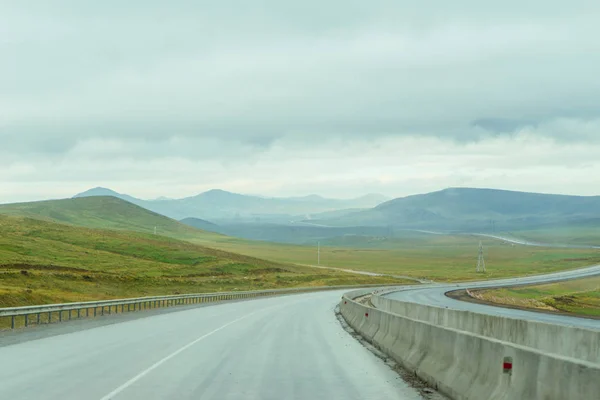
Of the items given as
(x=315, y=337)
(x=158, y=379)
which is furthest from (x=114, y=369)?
(x=315, y=337)

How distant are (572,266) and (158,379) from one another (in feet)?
559

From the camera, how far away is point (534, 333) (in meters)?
19.4

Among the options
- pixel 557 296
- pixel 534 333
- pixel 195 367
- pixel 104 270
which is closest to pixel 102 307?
pixel 195 367

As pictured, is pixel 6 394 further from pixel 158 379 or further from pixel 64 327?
pixel 64 327

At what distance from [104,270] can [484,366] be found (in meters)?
94.1

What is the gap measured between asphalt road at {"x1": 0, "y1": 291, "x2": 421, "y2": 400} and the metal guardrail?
474cm

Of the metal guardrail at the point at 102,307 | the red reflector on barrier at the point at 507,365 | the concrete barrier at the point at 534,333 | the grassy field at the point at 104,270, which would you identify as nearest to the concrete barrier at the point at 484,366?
the red reflector on barrier at the point at 507,365

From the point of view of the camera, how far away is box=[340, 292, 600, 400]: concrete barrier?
25.5 feet

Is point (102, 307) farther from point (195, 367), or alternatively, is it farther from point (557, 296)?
point (557, 296)

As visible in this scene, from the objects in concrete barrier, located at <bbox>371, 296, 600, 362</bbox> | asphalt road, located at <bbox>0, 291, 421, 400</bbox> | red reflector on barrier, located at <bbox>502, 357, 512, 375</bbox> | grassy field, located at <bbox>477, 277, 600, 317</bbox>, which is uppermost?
red reflector on barrier, located at <bbox>502, 357, 512, 375</bbox>

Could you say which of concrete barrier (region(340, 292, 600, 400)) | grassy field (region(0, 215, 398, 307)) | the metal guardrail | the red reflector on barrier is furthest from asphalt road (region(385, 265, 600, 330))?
grassy field (region(0, 215, 398, 307))

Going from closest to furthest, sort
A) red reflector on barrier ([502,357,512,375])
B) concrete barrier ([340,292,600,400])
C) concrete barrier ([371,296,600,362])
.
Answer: concrete barrier ([340,292,600,400]) < red reflector on barrier ([502,357,512,375]) < concrete barrier ([371,296,600,362])

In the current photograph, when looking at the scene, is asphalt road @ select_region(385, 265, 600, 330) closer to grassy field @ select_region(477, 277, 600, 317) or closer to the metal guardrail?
grassy field @ select_region(477, 277, 600, 317)

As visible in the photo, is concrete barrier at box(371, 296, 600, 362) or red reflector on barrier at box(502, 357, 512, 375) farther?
concrete barrier at box(371, 296, 600, 362)
